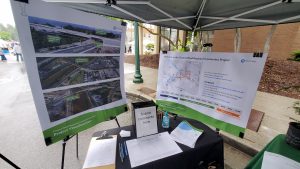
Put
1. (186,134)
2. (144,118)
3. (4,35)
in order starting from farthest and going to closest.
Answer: (4,35) → (186,134) → (144,118)

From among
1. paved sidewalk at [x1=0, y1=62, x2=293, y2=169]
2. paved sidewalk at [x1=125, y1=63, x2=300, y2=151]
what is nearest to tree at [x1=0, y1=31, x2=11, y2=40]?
paved sidewalk at [x1=0, y1=62, x2=293, y2=169]

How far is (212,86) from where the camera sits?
1657 mm

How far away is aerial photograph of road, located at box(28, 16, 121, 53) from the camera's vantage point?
46.0 inches

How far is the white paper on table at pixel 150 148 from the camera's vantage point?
1.27m

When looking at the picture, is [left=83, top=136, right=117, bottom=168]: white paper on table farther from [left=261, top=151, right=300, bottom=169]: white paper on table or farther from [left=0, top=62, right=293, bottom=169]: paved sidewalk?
[left=261, top=151, right=300, bottom=169]: white paper on table

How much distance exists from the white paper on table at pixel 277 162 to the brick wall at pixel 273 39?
7.66 metres

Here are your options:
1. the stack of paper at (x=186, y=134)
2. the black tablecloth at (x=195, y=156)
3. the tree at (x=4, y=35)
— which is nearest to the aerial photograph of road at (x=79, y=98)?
the black tablecloth at (x=195, y=156)

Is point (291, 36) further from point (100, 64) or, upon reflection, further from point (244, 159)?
point (100, 64)

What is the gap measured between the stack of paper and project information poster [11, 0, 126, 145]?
2.70ft

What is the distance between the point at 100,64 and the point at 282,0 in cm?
182

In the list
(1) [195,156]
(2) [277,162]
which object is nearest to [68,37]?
(1) [195,156]

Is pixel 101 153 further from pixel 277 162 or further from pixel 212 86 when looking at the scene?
pixel 277 162

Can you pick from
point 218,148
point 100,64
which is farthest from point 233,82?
point 100,64

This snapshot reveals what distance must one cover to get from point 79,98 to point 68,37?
601 millimetres
